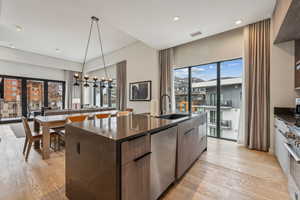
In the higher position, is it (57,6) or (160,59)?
(57,6)

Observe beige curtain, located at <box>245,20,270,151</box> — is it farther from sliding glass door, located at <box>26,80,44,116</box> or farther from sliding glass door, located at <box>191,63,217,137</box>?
sliding glass door, located at <box>26,80,44,116</box>

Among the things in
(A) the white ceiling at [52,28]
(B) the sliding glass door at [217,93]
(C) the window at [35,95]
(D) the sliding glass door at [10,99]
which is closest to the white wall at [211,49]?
(B) the sliding glass door at [217,93]

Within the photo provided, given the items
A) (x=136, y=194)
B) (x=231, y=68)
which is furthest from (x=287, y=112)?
(x=136, y=194)

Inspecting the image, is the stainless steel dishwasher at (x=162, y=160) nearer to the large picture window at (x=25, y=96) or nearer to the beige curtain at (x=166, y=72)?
the beige curtain at (x=166, y=72)

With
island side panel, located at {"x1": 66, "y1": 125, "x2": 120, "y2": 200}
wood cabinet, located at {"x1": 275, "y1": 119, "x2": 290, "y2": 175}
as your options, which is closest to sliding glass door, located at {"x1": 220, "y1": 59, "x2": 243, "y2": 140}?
wood cabinet, located at {"x1": 275, "y1": 119, "x2": 290, "y2": 175}

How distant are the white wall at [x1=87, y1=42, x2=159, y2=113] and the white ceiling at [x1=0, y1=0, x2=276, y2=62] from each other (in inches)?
22.2

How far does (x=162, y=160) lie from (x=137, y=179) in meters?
0.42

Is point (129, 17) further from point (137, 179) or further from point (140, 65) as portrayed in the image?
point (137, 179)

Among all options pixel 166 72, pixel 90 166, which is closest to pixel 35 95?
pixel 166 72

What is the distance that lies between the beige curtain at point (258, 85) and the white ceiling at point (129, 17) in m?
0.36

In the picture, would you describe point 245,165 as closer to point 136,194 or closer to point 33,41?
point 136,194

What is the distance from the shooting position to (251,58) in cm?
322

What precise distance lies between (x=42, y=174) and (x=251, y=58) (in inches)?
190

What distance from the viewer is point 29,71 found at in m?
7.00
